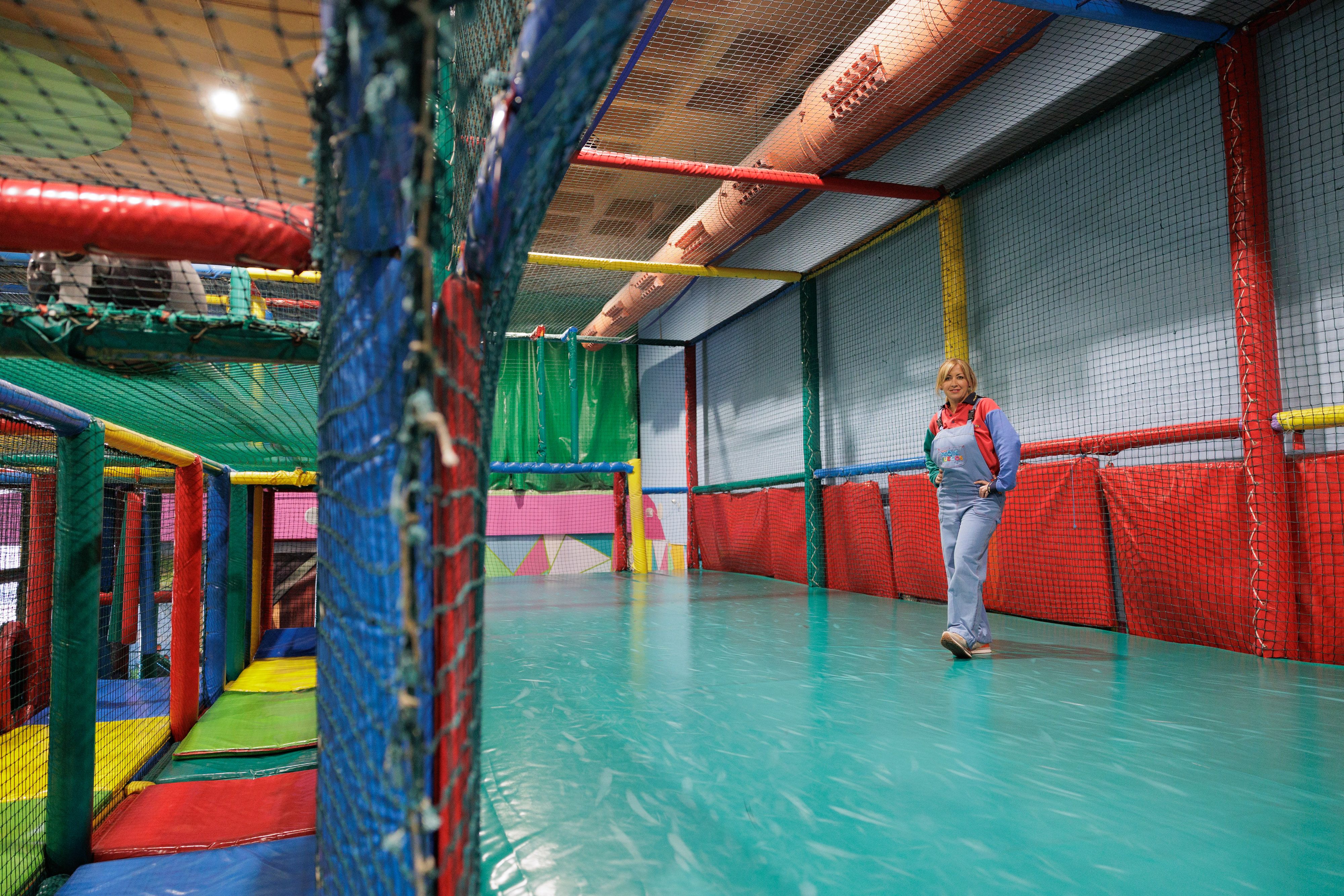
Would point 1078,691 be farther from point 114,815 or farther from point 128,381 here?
point 128,381

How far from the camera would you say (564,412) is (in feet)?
33.9

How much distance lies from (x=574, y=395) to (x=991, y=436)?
6245 millimetres

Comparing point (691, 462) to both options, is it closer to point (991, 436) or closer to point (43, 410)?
point (991, 436)

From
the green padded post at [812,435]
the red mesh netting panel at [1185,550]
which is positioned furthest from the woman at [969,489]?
the green padded post at [812,435]

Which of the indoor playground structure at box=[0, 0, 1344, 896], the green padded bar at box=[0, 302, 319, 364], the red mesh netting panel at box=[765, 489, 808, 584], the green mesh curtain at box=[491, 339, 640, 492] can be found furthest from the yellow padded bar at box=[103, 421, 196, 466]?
the green mesh curtain at box=[491, 339, 640, 492]

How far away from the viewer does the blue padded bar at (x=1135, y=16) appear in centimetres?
330

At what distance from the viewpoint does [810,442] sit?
716 cm

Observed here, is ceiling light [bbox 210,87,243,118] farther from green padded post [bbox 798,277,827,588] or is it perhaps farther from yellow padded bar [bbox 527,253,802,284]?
green padded post [bbox 798,277,827,588]

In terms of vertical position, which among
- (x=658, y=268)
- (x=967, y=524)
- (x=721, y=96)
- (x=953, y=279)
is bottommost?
(x=967, y=524)

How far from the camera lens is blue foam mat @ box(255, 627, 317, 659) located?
4047mm

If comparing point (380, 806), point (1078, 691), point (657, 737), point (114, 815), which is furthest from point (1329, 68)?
point (114, 815)

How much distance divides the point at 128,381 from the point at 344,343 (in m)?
1.77

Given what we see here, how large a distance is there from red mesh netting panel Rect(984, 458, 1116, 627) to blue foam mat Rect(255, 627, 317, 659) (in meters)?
4.21

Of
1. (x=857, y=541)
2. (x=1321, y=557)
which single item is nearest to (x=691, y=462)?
(x=857, y=541)
